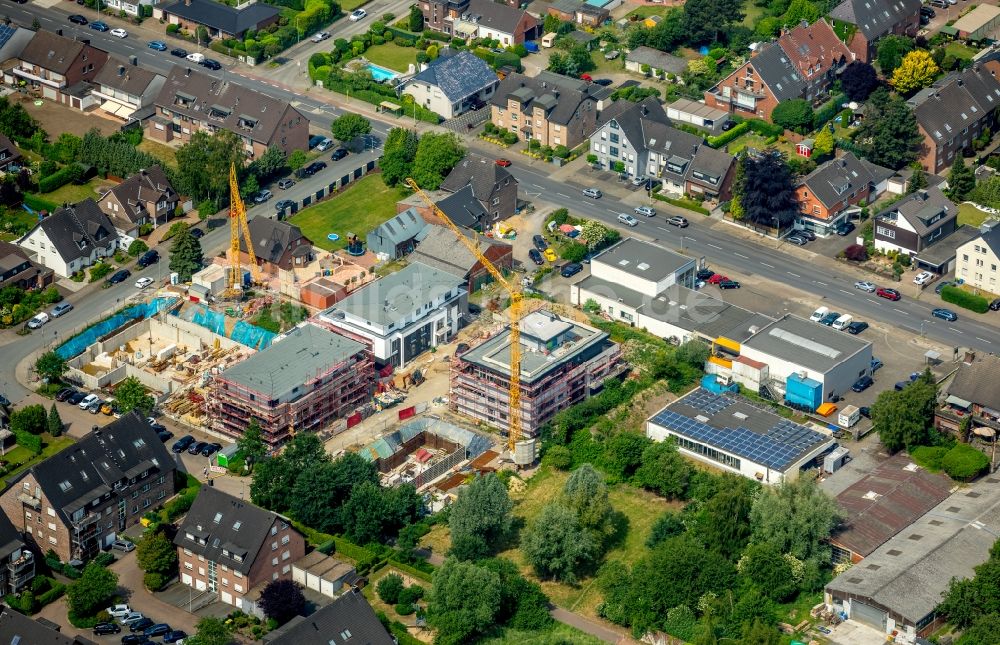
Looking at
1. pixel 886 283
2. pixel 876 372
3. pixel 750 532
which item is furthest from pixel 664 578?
pixel 886 283

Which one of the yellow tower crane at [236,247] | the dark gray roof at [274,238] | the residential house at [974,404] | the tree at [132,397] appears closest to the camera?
the residential house at [974,404]

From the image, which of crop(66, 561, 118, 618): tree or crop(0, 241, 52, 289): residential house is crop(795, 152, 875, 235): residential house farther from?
crop(66, 561, 118, 618): tree

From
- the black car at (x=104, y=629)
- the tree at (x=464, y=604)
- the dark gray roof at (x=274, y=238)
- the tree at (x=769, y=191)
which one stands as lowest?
the black car at (x=104, y=629)

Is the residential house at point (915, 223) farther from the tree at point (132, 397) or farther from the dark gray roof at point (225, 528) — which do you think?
the tree at point (132, 397)

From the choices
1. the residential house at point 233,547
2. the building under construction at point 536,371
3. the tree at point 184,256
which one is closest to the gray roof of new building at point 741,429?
the building under construction at point 536,371

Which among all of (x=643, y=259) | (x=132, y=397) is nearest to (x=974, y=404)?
(x=643, y=259)

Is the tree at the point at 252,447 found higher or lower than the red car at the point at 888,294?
lower

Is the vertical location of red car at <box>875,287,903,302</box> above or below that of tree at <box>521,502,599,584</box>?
above

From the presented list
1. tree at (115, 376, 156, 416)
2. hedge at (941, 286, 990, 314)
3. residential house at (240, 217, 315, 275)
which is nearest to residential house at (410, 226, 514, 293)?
residential house at (240, 217, 315, 275)
